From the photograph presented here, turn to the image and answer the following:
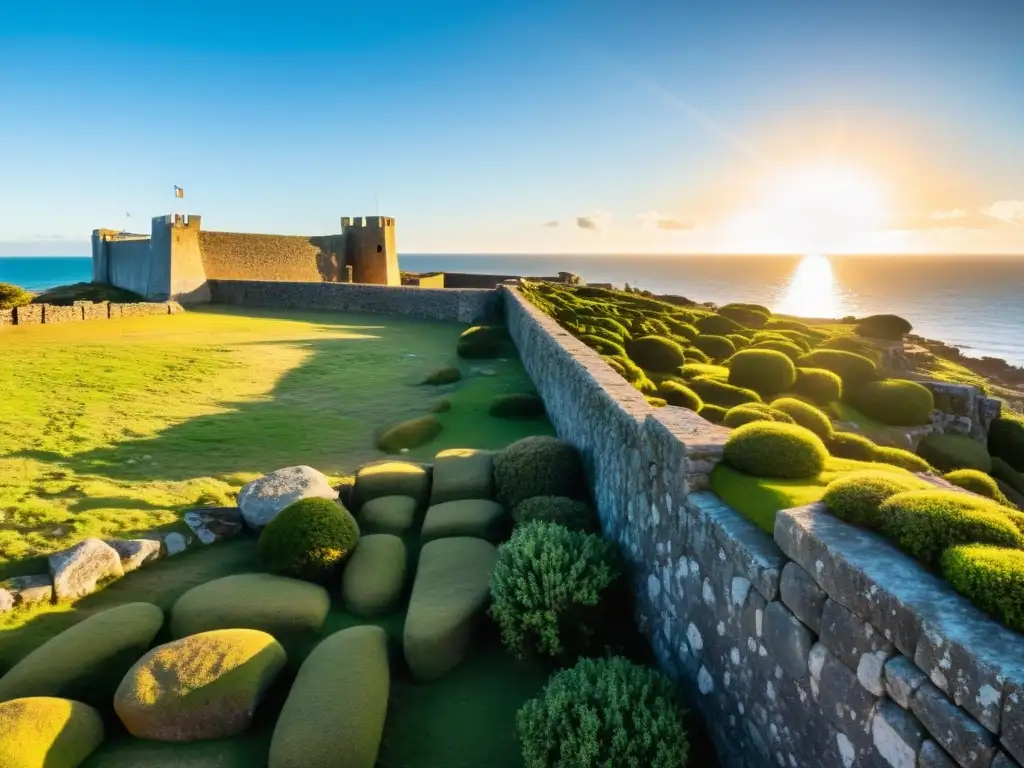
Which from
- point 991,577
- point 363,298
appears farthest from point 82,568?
point 363,298

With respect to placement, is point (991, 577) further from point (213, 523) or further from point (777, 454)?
point (213, 523)

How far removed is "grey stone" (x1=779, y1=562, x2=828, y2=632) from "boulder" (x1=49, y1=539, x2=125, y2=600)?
7819mm

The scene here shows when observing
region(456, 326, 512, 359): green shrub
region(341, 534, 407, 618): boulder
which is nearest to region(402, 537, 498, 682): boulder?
region(341, 534, 407, 618): boulder

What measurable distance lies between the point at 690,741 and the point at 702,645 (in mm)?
758

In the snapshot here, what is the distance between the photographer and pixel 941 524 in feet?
13.0

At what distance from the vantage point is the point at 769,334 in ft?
86.6

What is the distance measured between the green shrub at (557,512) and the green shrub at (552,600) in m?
1.22

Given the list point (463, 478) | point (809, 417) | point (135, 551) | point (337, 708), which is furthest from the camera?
point (809, 417)

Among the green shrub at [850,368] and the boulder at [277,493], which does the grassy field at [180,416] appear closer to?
the boulder at [277,493]

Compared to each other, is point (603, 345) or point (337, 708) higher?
point (603, 345)

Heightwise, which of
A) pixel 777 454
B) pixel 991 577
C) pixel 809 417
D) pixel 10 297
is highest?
pixel 10 297

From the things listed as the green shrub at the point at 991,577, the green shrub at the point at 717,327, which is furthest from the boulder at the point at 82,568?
the green shrub at the point at 717,327

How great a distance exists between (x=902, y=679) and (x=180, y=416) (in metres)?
15.5

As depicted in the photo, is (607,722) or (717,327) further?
(717,327)
